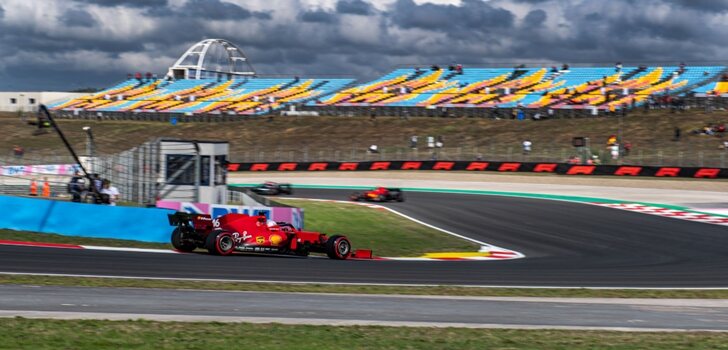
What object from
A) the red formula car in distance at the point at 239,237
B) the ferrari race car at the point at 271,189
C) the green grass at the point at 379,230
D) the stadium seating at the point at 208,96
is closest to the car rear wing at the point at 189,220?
the red formula car in distance at the point at 239,237

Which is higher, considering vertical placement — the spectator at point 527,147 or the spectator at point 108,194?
the spectator at point 527,147

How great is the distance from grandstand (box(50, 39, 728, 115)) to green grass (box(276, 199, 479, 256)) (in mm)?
34280

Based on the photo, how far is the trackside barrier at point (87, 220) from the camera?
→ 20391 millimetres

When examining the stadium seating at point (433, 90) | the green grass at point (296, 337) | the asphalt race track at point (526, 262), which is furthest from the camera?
the stadium seating at point (433, 90)

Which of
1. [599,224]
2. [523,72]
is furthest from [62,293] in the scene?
[523,72]

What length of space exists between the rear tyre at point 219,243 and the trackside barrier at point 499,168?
31554 millimetres

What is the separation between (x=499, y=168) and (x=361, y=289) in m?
39.3

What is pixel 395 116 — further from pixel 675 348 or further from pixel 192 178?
pixel 675 348

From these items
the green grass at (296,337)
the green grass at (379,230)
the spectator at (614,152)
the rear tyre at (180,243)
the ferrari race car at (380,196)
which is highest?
the spectator at (614,152)

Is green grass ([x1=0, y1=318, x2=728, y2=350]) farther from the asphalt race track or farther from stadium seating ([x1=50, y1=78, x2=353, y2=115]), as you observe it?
stadium seating ([x1=50, y1=78, x2=353, y2=115])

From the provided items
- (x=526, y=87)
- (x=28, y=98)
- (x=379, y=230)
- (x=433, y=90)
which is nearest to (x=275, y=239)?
(x=379, y=230)

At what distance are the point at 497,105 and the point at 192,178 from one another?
47604mm

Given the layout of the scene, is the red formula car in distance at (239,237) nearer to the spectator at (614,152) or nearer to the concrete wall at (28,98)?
the spectator at (614,152)

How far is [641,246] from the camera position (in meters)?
24.1
